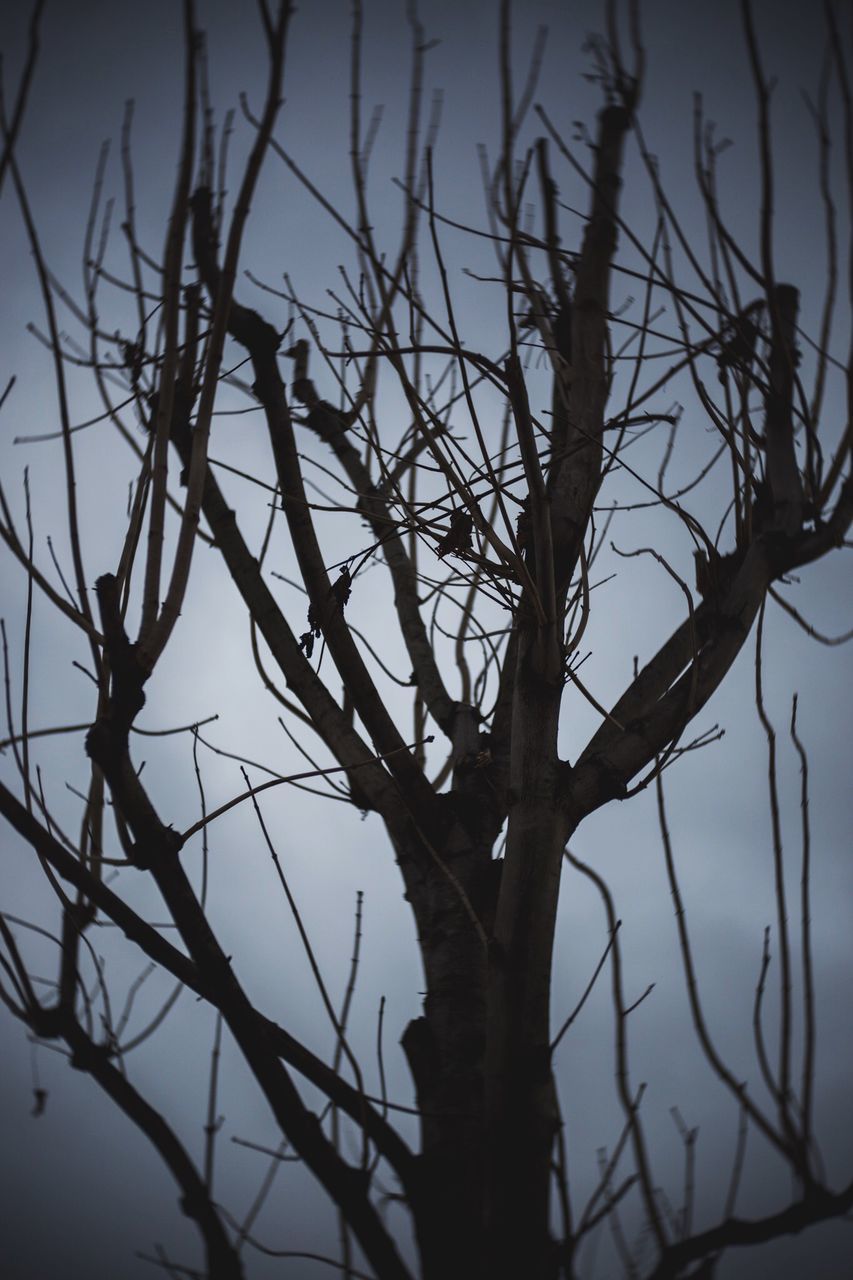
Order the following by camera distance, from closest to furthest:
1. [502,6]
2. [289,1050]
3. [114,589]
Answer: [114,589] → [289,1050] → [502,6]

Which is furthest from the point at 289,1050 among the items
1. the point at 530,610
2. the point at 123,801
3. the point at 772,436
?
the point at 772,436

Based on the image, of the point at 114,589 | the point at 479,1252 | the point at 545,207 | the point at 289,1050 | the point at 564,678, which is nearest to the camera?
the point at 114,589

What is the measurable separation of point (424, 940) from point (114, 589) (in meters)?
0.96

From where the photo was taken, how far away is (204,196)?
1.97 metres

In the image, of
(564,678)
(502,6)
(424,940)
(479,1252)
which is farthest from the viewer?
(424,940)

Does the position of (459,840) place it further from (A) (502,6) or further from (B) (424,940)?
(A) (502,6)

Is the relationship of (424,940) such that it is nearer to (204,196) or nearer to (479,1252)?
(479,1252)

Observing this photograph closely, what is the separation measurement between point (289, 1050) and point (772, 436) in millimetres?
1346

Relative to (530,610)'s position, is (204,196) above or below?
above

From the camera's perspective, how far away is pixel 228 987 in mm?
1119

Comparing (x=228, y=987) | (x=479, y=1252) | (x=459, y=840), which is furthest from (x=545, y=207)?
(x=479, y=1252)

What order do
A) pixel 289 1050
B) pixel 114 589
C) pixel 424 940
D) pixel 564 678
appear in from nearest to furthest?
1. pixel 114 589
2. pixel 289 1050
3. pixel 564 678
4. pixel 424 940

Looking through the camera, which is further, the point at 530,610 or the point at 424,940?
the point at 424,940

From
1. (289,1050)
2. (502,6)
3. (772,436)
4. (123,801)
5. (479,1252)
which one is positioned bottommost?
(479,1252)
